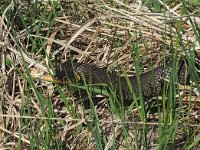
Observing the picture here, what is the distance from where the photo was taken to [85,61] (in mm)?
4266

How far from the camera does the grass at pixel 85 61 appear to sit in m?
3.25

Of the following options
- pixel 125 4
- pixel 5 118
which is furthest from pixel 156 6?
pixel 5 118

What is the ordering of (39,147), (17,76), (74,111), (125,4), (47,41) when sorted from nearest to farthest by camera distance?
1. (39,147)
2. (74,111)
3. (17,76)
4. (47,41)
5. (125,4)

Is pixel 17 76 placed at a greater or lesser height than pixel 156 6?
lesser

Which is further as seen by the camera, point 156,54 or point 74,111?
point 156,54

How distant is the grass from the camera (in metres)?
3.25

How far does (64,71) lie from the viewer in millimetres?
3760

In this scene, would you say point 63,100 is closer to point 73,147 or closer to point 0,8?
point 73,147

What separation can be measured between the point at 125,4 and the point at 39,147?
1740mm

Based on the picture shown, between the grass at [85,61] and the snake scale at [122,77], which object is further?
the snake scale at [122,77]

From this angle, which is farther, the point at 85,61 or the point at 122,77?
the point at 85,61

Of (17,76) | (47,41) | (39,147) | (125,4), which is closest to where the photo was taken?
(39,147)

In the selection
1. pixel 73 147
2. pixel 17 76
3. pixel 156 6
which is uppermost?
pixel 156 6

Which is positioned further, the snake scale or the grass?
the snake scale
